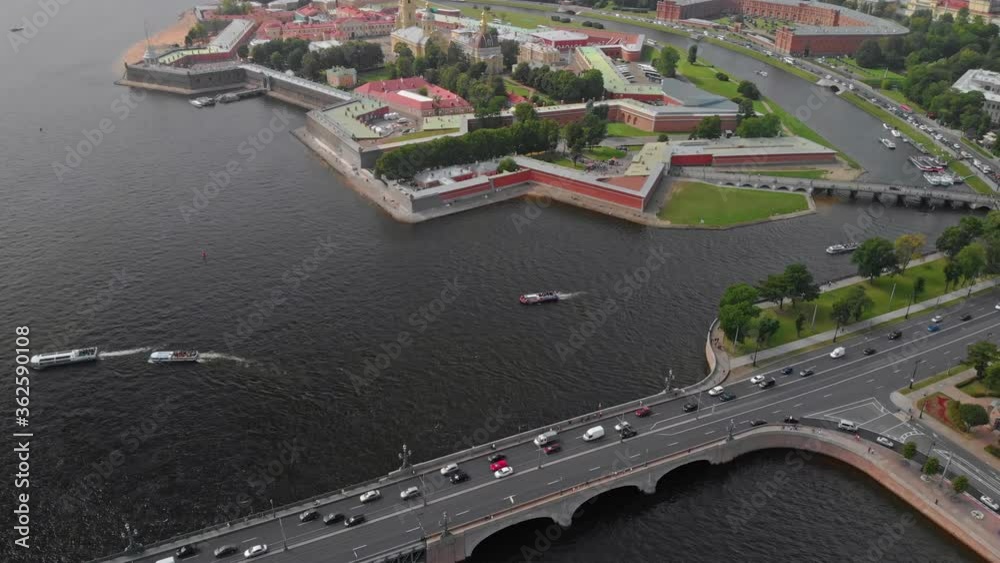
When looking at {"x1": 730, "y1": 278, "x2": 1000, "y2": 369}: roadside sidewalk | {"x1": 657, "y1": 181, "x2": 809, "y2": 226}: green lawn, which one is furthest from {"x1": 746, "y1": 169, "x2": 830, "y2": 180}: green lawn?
{"x1": 730, "y1": 278, "x2": 1000, "y2": 369}: roadside sidewalk

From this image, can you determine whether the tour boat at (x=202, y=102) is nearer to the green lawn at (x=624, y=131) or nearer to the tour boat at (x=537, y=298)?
the green lawn at (x=624, y=131)

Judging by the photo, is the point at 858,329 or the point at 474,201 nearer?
the point at 858,329

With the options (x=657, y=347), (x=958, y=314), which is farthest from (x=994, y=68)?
(x=657, y=347)

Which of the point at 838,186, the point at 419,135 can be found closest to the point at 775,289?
→ the point at 838,186

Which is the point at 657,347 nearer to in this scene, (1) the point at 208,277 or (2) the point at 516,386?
(2) the point at 516,386

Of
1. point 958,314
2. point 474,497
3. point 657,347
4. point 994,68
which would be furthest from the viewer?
point 994,68

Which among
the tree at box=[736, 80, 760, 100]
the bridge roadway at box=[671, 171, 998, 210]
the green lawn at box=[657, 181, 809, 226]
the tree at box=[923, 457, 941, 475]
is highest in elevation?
the tree at box=[736, 80, 760, 100]

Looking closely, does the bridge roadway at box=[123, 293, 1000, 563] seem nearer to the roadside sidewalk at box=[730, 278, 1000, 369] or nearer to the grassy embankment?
the roadside sidewalk at box=[730, 278, 1000, 369]
